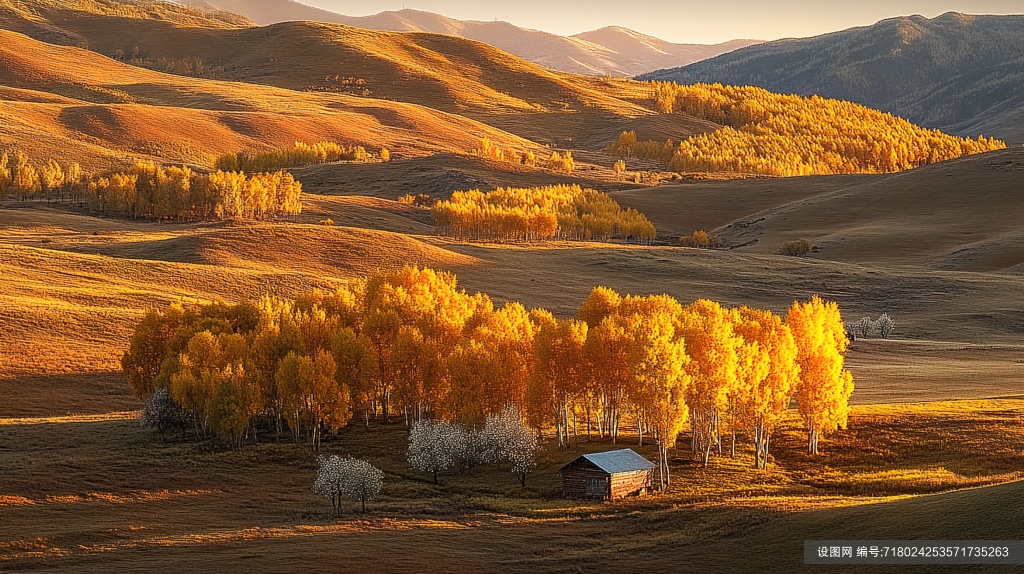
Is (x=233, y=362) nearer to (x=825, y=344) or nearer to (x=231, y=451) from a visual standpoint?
(x=231, y=451)

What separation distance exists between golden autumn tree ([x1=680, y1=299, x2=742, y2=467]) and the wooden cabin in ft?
20.6

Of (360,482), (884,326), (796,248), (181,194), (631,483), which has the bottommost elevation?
(631,483)

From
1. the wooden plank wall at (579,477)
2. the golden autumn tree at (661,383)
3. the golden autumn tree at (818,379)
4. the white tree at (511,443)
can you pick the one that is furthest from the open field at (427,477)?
the golden autumn tree at (661,383)

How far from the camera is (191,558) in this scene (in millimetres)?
45281

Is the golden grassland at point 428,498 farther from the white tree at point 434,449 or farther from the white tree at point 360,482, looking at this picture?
the white tree at point 434,449

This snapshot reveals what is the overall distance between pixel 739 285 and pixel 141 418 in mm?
90480

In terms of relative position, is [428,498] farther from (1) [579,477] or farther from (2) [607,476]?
(2) [607,476]

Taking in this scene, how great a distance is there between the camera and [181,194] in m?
183

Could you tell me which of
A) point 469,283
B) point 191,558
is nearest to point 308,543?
point 191,558

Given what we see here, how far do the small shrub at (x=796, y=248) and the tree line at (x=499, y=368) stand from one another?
360ft

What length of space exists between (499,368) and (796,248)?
128m

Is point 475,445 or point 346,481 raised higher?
point 346,481

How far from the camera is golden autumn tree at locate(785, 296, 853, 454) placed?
67.8m

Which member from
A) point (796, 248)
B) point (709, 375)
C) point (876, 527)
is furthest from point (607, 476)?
point (796, 248)
